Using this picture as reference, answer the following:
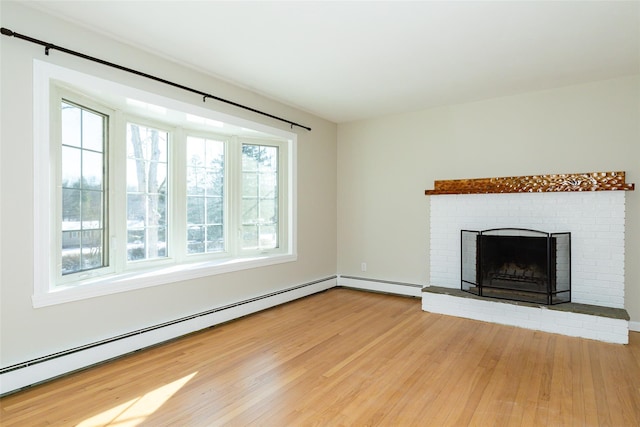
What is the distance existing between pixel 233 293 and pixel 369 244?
2250mm

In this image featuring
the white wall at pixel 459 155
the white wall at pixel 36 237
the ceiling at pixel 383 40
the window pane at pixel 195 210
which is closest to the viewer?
the white wall at pixel 36 237

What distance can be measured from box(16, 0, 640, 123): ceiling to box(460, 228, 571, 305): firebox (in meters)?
1.67

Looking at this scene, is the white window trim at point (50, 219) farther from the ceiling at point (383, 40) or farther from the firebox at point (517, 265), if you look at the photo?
the firebox at point (517, 265)

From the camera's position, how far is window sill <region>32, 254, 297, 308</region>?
8.18 ft

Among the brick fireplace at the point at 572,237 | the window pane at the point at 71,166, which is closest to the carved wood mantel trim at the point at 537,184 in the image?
the brick fireplace at the point at 572,237

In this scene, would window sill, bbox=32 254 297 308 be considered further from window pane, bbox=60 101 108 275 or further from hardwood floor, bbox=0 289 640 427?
hardwood floor, bbox=0 289 640 427

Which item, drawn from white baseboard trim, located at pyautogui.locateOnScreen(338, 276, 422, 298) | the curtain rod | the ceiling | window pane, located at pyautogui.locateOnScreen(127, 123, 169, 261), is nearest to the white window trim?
the curtain rod

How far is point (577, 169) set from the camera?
12.4 ft

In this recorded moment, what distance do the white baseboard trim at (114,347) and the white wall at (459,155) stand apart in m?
1.82

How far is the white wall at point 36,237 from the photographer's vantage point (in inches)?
88.6

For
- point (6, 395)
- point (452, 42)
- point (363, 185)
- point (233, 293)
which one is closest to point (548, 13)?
point (452, 42)

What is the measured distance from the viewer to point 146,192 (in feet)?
11.7

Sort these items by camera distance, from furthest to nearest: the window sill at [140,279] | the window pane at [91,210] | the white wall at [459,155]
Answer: the white wall at [459,155]
the window pane at [91,210]
the window sill at [140,279]

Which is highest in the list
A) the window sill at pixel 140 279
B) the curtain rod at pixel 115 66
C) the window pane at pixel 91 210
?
the curtain rod at pixel 115 66
